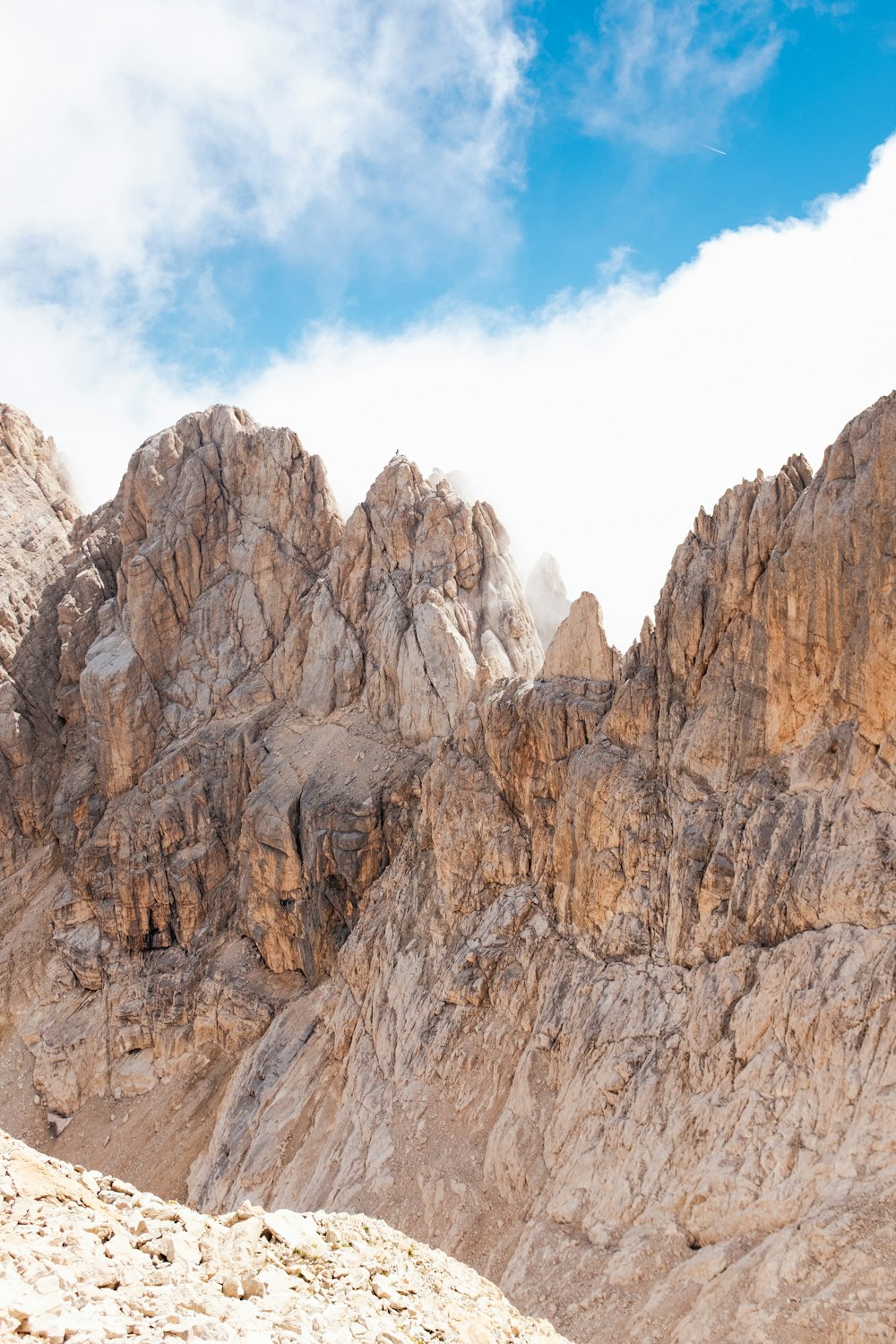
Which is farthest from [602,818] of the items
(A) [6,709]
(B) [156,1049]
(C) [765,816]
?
(A) [6,709]

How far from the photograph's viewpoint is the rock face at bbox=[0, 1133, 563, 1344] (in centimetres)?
1219

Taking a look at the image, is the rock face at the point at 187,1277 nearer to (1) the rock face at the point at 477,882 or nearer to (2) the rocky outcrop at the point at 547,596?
(1) the rock face at the point at 477,882

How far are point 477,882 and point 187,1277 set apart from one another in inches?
1054

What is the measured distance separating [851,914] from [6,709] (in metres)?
58.1

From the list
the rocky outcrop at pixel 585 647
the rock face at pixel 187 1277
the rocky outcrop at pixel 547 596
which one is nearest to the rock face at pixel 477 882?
the rocky outcrop at pixel 585 647

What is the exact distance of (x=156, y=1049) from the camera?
172 feet

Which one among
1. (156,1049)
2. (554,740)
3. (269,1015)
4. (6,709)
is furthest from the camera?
(6,709)

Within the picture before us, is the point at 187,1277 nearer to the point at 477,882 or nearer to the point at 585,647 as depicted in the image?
the point at 477,882

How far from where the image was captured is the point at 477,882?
3997 cm

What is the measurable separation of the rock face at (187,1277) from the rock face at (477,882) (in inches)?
351

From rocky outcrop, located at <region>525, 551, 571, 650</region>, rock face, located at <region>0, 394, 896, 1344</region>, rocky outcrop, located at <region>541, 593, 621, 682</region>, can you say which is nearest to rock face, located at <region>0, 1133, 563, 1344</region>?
rock face, located at <region>0, 394, 896, 1344</region>

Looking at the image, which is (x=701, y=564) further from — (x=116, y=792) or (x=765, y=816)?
(x=116, y=792)

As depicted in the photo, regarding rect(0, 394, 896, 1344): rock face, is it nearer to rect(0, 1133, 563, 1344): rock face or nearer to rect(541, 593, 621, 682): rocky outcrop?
rect(541, 593, 621, 682): rocky outcrop

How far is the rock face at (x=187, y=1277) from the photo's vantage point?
12.2m
